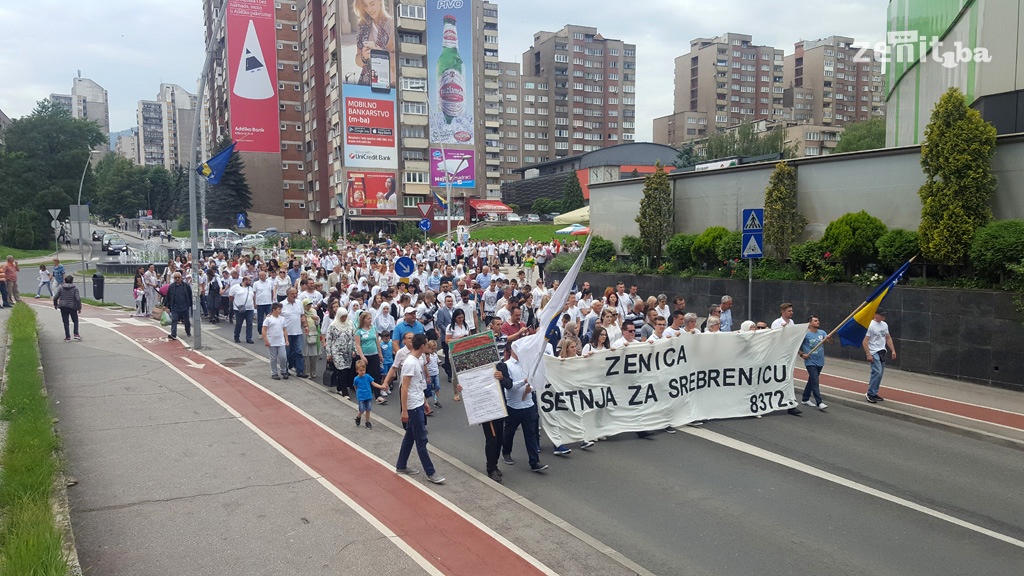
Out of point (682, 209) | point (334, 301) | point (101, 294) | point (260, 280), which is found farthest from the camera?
point (101, 294)

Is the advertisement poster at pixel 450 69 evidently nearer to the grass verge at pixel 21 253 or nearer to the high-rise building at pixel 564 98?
the grass verge at pixel 21 253

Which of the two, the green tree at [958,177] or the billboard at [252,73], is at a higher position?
the billboard at [252,73]

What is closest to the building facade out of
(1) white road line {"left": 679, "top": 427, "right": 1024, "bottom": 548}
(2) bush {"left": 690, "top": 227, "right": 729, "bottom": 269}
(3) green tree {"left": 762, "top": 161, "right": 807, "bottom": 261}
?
(3) green tree {"left": 762, "top": 161, "right": 807, "bottom": 261}

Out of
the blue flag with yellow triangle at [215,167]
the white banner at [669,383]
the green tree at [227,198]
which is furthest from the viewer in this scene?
the green tree at [227,198]

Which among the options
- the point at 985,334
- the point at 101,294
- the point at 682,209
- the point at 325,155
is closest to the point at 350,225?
the point at 325,155

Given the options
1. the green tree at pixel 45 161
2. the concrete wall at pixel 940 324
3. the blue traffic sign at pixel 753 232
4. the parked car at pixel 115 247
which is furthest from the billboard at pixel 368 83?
the blue traffic sign at pixel 753 232

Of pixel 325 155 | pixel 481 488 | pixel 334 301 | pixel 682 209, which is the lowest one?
pixel 481 488

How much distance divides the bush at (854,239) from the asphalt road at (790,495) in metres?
5.64

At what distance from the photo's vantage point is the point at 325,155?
81.2 meters

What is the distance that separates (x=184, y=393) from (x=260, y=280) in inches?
225

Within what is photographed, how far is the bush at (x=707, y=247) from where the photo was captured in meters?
19.8

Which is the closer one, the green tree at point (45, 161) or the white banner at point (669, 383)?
the white banner at point (669, 383)

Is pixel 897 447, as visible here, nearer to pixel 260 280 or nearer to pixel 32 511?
pixel 32 511

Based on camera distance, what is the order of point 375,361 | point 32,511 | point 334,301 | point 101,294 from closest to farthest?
point 32,511 → point 375,361 → point 334,301 → point 101,294
